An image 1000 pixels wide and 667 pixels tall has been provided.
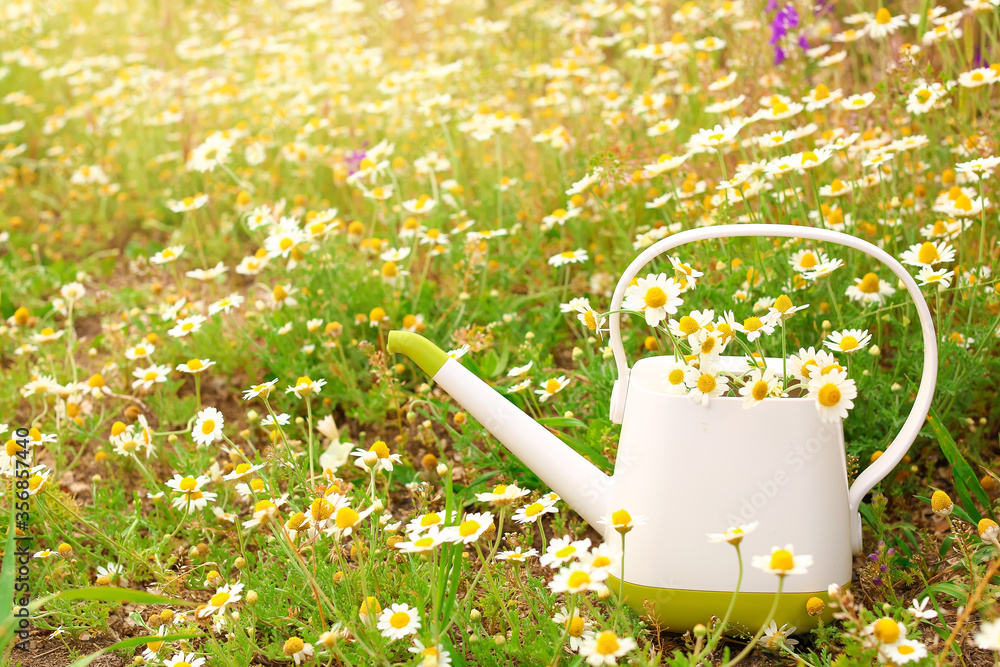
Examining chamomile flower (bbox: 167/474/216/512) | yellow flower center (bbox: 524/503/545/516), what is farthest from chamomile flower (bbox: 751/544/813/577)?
chamomile flower (bbox: 167/474/216/512)

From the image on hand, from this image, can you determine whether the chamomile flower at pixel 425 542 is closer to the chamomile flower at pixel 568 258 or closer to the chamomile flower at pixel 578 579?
the chamomile flower at pixel 578 579

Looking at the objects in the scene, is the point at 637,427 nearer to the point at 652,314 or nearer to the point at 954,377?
the point at 652,314

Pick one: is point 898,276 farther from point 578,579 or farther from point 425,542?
point 425,542

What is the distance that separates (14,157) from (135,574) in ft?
11.2

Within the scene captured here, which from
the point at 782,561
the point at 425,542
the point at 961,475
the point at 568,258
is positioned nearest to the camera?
the point at 782,561

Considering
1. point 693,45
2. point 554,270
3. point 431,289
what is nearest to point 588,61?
point 693,45

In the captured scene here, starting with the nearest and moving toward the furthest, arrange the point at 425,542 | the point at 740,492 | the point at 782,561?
the point at 782,561 < the point at 425,542 < the point at 740,492

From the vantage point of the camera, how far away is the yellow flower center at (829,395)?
122 cm

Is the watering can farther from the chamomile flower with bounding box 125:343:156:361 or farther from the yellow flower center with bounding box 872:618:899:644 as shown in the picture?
the chamomile flower with bounding box 125:343:156:361

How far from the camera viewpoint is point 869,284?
166cm

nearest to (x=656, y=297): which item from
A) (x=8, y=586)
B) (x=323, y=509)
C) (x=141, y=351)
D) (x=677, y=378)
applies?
(x=677, y=378)

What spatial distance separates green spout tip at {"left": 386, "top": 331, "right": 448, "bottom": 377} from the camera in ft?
4.68

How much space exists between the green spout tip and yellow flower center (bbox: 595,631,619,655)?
21.8 inches

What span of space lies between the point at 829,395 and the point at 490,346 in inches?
43.6
